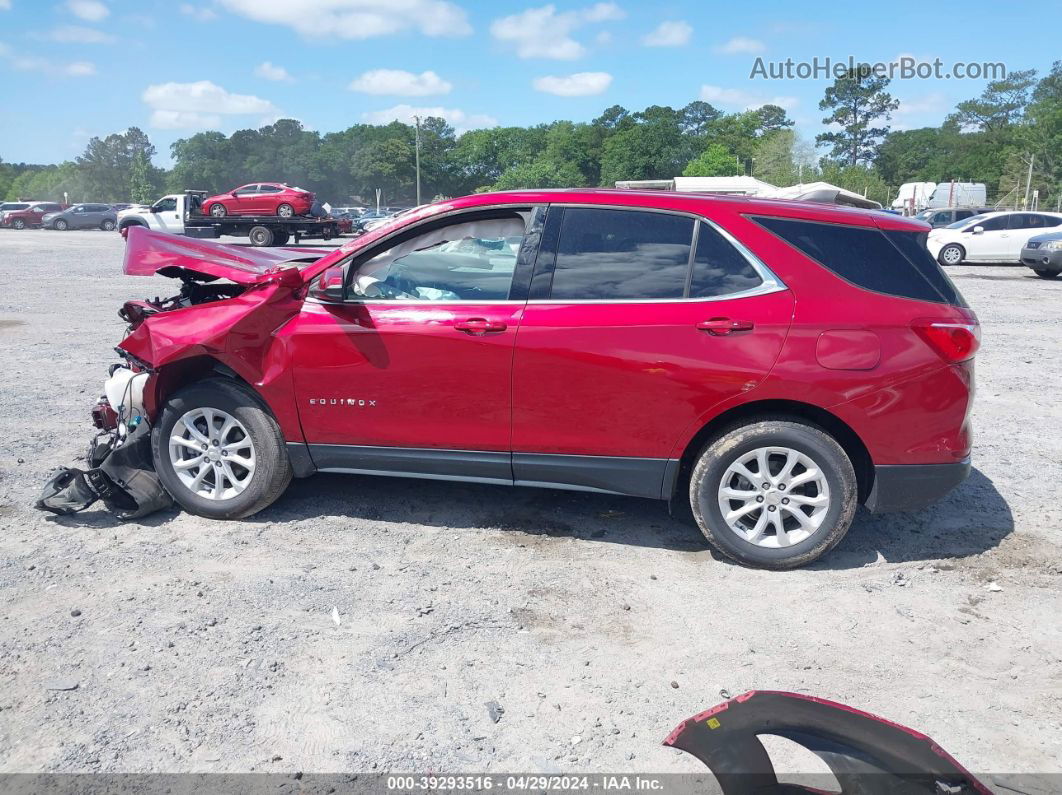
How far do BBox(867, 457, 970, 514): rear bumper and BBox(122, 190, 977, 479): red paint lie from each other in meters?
0.06

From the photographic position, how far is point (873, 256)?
4223mm

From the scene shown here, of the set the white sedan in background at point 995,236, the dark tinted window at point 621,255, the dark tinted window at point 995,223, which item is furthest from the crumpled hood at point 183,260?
the dark tinted window at point 995,223

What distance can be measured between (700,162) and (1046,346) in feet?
317

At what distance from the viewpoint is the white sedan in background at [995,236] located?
79.8 ft

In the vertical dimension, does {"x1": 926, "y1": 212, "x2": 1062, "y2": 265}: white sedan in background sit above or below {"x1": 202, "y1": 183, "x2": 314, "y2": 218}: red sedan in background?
below

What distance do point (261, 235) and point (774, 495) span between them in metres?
Answer: 30.4

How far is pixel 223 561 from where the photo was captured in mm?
4293

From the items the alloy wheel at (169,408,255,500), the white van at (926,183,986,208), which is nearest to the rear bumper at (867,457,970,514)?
the alloy wheel at (169,408,255,500)

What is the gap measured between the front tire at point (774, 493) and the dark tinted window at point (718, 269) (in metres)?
0.70

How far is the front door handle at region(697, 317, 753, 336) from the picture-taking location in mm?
4141

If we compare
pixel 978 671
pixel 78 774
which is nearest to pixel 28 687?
pixel 78 774

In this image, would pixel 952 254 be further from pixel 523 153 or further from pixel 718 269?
pixel 523 153

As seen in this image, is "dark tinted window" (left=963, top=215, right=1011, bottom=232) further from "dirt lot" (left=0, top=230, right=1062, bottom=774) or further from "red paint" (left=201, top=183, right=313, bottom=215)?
"red paint" (left=201, top=183, right=313, bottom=215)

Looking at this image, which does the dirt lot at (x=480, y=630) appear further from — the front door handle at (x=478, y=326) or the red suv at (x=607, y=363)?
the front door handle at (x=478, y=326)
